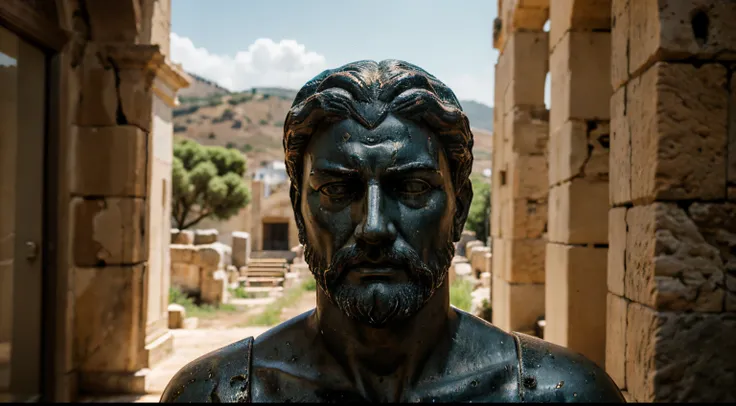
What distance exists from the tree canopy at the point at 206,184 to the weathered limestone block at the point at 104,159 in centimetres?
2110

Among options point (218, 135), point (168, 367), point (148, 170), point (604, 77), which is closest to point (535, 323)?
point (604, 77)

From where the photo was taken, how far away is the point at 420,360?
1614mm

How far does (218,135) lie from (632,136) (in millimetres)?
77115

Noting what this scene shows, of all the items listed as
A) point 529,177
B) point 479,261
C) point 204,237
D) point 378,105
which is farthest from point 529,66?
point 204,237

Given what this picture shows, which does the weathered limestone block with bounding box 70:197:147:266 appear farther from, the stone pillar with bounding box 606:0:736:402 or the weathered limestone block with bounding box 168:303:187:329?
the stone pillar with bounding box 606:0:736:402

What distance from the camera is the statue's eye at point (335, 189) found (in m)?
1.56

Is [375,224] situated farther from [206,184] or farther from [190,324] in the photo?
[206,184]

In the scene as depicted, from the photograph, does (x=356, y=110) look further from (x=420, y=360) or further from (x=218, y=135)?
(x=218, y=135)

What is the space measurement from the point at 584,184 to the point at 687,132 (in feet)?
6.39

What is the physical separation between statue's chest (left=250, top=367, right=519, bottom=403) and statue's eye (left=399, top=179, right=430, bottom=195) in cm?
54

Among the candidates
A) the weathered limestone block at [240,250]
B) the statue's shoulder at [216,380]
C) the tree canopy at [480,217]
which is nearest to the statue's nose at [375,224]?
the statue's shoulder at [216,380]

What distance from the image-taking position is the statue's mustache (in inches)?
58.1

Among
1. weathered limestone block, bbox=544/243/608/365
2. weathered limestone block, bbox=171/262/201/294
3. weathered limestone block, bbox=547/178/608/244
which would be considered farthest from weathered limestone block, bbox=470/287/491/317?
weathered limestone block, bbox=171/262/201/294

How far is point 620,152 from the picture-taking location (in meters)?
3.38
